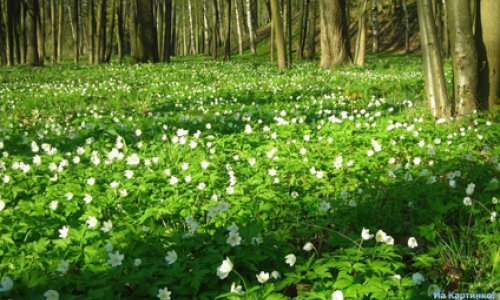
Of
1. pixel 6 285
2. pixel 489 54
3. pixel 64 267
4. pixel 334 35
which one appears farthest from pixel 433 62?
pixel 334 35

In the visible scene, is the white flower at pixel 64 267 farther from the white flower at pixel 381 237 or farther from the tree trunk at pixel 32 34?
the tree trunk at pixel 32 34

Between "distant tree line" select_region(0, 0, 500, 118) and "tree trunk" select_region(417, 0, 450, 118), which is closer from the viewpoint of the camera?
"distant tree line" select_region(0, 0, 500, 118)

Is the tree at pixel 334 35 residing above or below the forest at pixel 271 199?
above

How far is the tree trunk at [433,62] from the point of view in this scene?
6570mm

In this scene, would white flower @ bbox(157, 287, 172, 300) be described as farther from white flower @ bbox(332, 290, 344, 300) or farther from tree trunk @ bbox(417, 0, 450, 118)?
tree trunk @ bbox(417, 0, 450, 118)

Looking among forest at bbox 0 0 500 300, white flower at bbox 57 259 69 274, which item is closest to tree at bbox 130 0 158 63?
forest at bbox 0 0 500 300

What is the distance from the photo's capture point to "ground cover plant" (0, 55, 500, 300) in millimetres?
2502

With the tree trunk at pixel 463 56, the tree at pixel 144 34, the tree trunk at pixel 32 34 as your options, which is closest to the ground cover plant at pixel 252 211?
the tree trunk at pixel 463 56

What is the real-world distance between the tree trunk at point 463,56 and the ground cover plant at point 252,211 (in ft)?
1.52

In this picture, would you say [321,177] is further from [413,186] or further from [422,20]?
[422,20]

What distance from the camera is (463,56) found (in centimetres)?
633

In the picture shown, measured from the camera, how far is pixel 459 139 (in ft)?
17.6

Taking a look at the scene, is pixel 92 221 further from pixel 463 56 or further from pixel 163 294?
pixel 463 56

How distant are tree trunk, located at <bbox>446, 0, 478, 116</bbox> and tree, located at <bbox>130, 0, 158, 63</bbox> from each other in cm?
1530
